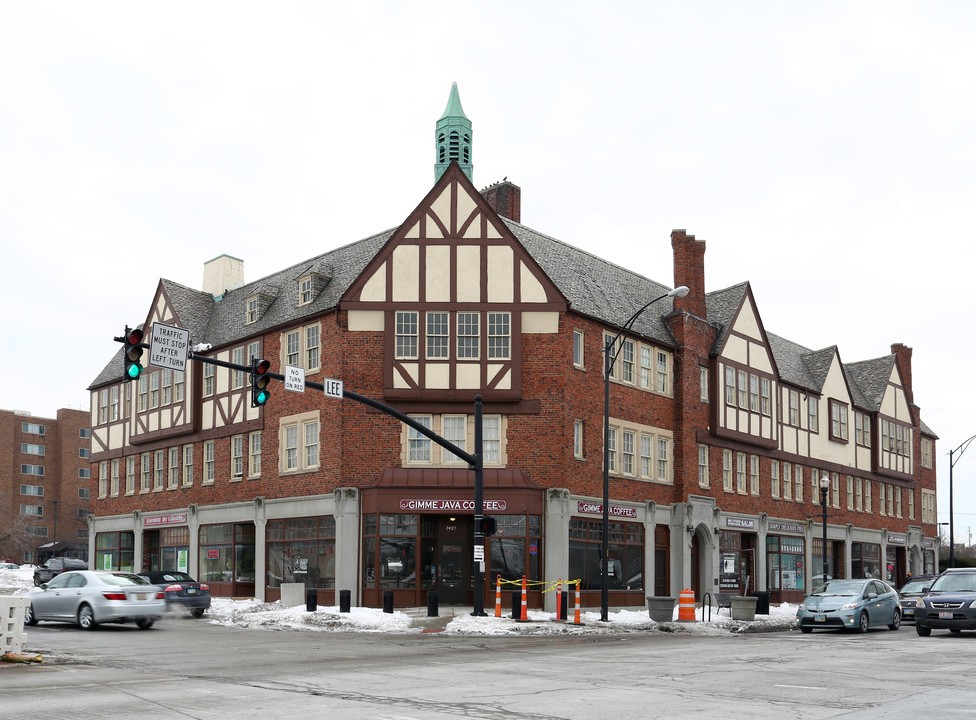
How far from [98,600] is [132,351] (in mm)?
10157

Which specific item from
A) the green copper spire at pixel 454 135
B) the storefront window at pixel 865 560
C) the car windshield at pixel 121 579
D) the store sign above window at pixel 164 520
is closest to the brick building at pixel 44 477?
the store sign above window at pixel 164 520

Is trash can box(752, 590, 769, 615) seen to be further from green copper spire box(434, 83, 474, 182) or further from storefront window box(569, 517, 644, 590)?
green copper spire box(434, 83, 474, 182)

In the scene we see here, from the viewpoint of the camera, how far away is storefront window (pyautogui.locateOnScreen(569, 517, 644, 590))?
3600cm

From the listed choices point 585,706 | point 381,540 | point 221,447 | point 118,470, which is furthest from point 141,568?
point 585,706

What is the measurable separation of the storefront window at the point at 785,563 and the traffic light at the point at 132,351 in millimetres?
35377

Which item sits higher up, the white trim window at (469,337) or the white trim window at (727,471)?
the white trim window at (469,337)

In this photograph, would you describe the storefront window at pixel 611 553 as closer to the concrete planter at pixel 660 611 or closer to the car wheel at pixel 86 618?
the concrete planter at pixel 660 611

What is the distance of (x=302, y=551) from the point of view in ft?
122

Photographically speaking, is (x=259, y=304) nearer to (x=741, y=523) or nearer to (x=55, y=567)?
(x=55, y=567)

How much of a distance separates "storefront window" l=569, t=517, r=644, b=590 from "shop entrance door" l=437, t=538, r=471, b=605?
3585 millimetres

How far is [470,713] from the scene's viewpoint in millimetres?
11891

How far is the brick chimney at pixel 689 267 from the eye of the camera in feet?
142

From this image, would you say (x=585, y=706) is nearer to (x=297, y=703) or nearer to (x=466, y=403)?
(x=297, y=703)

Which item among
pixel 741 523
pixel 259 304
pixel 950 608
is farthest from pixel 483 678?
pixel 741 523
